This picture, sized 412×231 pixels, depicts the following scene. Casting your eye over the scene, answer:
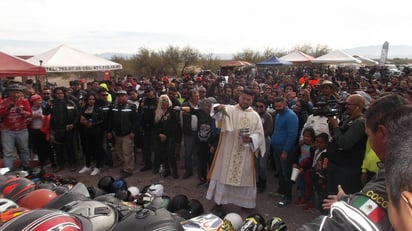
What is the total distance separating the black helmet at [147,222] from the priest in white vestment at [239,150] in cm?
226

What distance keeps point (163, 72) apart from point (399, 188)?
3676cm

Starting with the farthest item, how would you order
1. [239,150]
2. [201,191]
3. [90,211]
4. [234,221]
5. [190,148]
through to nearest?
[190,148]
[201,191]
[239,150]
[234,221]
[90,211]

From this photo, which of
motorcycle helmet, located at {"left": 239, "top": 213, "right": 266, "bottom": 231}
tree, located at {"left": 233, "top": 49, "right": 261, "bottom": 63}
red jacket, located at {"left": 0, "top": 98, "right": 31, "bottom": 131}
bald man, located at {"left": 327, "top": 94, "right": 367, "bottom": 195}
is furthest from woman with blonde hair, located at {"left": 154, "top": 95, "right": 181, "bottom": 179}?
tree, located at {"left": 233, "top": 49, "right": 261, "bottom": 63}

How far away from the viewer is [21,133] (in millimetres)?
6738

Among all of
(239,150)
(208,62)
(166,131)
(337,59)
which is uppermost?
(337,59)

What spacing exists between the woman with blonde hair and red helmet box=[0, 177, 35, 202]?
9.94ft

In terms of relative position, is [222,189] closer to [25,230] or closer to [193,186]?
[193,186]

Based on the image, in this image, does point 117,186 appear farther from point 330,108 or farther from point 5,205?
point 330,108

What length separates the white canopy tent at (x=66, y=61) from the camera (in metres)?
10.5

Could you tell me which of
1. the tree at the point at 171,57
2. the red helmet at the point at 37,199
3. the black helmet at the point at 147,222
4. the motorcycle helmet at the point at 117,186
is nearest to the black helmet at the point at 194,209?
the motorcycle helmet at the point at 117,186

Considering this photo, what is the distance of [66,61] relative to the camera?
11.0m

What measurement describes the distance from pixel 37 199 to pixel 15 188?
567 mm

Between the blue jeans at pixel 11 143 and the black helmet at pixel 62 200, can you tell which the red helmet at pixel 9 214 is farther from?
the blue jeans at pixel 11 143

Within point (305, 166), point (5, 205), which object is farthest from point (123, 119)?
point (305, 166)
